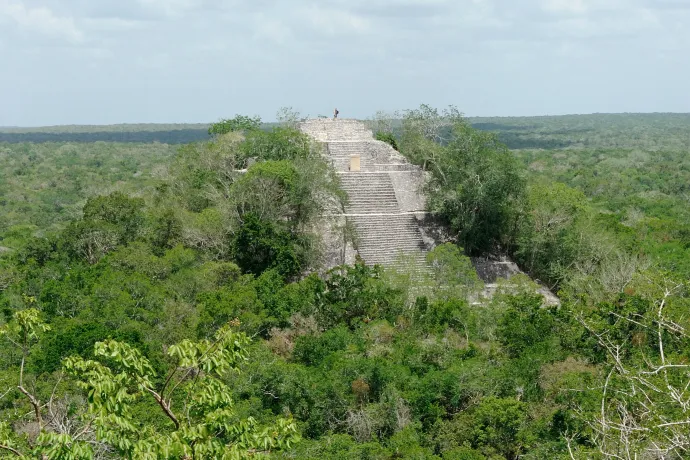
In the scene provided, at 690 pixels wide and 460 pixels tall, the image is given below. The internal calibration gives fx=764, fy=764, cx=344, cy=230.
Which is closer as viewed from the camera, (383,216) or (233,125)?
(383,216)

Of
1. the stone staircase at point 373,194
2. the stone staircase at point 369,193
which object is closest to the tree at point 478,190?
the stone staircase at point 373,194

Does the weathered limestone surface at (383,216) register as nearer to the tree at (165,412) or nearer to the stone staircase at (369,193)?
the stone staircase at (369,193)

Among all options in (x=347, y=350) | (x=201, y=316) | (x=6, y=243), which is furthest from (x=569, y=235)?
(x=6, y=243)

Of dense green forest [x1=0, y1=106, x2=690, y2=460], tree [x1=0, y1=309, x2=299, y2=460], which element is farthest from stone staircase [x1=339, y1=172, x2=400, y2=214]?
tree [x1=0, y1=309, x2=299, y2=460]

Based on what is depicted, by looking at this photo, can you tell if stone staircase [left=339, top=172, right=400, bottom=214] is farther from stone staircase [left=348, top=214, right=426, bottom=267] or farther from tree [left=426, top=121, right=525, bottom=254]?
tree [left=426, top=121, right=525, bottom=254]

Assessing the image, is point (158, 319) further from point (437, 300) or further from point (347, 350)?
point (437, 300)

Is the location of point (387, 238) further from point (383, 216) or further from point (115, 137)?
point (115, 137)

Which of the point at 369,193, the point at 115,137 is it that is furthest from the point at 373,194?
the point at 115,137
